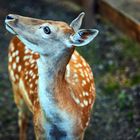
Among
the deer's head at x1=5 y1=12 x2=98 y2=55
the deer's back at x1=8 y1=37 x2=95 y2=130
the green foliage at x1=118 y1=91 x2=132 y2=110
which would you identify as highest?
the deer's head at x1=5 y1=12 x2=98 y2=55

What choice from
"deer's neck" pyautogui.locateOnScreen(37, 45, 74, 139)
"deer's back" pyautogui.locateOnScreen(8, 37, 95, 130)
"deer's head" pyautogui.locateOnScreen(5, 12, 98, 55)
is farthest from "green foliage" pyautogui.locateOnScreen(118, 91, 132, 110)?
"deer's head" pyautogui.locateOnScreen(5, 12, 98, 55)

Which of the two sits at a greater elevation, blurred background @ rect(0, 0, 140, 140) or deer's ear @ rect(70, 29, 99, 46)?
deer's ear @ rect(70, 29, 99, 46)

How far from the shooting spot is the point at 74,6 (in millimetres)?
7508

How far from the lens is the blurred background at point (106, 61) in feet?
18.0

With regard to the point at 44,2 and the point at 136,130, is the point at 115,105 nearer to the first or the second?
the point at 136,130

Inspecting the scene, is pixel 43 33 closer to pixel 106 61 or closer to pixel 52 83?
pixel 52 83

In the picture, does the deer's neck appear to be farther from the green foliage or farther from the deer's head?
the green foliage

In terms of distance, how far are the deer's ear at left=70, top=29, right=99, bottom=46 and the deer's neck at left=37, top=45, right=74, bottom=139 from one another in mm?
82

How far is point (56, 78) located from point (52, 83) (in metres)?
0.04

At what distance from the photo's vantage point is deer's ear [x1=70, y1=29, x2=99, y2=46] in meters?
3.62

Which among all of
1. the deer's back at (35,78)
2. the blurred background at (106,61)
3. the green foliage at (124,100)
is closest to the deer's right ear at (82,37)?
the deer's back at (35,78)

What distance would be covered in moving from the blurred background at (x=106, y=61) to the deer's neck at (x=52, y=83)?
4.71 feet

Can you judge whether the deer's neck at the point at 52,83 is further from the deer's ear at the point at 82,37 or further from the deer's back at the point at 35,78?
the deer's back at the point at 35,78

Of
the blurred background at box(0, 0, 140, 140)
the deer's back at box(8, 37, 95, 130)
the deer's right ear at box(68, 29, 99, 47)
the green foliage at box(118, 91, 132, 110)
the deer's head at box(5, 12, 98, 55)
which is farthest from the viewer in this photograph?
the green foliage at box(118, 91, 132, 110)
